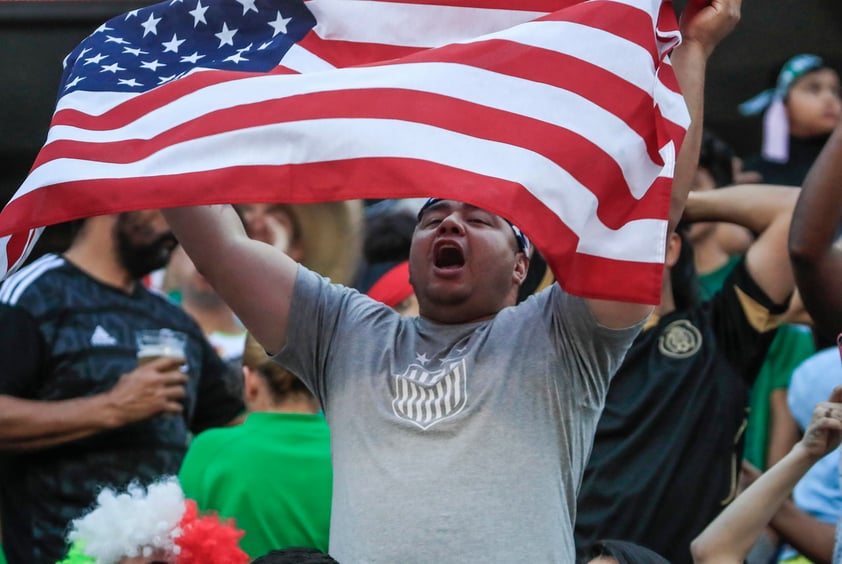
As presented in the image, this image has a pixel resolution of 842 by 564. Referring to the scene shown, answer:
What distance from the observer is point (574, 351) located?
10.8 feet

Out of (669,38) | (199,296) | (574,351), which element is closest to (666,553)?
(574,351)

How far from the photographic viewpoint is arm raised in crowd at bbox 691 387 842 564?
3.77m

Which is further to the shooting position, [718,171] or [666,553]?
[718,171]

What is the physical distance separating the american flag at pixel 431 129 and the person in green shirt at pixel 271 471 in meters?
1.23

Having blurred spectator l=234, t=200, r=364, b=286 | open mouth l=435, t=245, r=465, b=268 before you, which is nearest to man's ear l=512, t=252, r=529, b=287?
open mouth l=435, t=245, r=465, b=268

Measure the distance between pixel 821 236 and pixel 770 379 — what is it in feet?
8.60

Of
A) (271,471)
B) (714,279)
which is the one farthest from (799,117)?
(271,471)

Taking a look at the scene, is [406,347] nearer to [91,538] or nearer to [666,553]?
[91,538]

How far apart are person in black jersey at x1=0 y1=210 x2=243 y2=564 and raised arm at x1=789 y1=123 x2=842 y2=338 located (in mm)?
2430

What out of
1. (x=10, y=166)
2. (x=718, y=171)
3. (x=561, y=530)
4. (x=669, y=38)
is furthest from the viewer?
(x=10, y=166)

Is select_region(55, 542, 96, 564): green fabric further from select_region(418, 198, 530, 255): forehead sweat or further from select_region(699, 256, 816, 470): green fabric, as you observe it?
select_region(699, 256, 816, 470): green fabric

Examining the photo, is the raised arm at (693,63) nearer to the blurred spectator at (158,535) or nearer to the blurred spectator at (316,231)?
the blurred spectator at (158,535)

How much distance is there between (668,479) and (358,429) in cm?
157

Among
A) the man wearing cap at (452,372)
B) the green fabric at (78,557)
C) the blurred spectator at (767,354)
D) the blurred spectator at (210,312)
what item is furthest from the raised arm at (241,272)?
the blurred spectator at (210,312)
